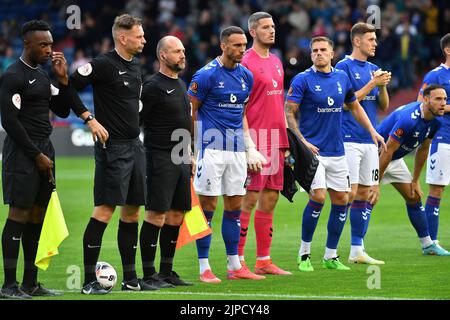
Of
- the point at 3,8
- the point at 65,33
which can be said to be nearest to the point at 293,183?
the point at 65,33

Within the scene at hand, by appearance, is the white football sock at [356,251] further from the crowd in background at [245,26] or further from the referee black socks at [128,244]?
the crowd in background at [245,26]

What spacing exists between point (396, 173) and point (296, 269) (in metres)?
2.25

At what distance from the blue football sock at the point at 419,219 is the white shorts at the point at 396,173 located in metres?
0.33

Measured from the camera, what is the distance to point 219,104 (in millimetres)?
10555

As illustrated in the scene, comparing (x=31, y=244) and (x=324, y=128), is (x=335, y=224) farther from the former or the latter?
(x=31, y=244)

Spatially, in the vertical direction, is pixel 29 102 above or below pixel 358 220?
above

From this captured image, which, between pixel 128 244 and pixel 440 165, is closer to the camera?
pixel 128 244

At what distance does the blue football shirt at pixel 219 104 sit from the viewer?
34.6ft

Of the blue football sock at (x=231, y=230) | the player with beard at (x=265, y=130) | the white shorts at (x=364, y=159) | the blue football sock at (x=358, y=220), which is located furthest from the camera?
the white shorts at (x=364, y=159)

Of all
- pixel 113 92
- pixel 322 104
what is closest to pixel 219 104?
pixel 322 104

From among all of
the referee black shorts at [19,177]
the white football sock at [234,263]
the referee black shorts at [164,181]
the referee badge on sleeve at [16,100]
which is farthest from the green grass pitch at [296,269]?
the referee badge on sleeve at [16,100]

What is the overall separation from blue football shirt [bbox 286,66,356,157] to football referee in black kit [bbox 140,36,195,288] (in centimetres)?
196

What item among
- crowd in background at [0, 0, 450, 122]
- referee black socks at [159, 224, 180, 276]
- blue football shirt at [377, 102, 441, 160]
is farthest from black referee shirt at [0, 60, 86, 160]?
crowd in background at [0, 0, 450, 122]

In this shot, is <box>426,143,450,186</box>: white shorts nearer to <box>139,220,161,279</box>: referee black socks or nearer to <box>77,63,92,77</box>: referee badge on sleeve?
<box>139,220,161,279</box>: referee black socks
